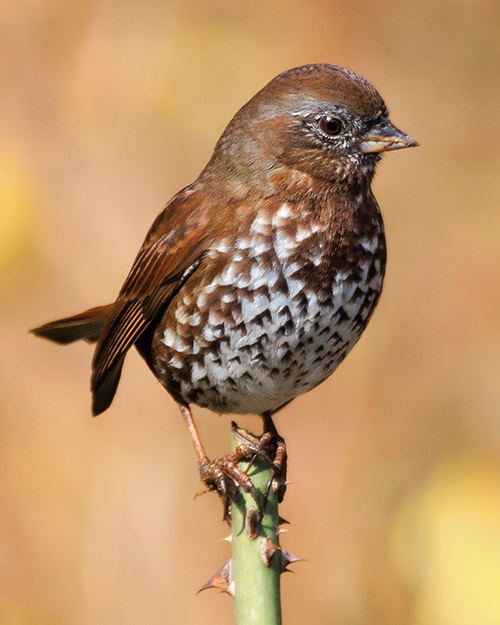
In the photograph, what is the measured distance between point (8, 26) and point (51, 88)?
423 mm

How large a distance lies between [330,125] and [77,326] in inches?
50.3

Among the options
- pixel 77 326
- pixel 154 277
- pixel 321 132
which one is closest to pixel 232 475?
pixel 154 277

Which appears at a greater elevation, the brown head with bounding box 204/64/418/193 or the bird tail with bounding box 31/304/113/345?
the brown head with bounding box 204/64/418/193

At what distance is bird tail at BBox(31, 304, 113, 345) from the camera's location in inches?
173

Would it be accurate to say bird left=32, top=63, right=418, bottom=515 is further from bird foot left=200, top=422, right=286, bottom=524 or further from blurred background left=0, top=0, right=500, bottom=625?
blurred background left=0, top=0, right=500, bottom=625

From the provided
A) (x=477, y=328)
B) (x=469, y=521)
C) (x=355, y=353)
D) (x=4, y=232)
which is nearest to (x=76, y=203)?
(x=4, y=232)

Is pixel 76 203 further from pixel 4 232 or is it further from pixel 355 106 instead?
pixel 355 106

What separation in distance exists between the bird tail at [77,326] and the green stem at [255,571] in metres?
1.53

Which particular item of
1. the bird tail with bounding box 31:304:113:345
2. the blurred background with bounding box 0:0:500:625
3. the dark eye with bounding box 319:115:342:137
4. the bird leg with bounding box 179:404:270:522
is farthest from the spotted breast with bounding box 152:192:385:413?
the blurred background with bounding box 0:0:500:625

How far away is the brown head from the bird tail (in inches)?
33.9

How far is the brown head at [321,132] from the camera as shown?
12.4ft

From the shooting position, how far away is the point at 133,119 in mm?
6125

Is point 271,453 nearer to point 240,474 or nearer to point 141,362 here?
point 240,474

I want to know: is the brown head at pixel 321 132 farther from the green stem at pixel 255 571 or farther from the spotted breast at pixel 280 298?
the green stem at pixel 255 571
